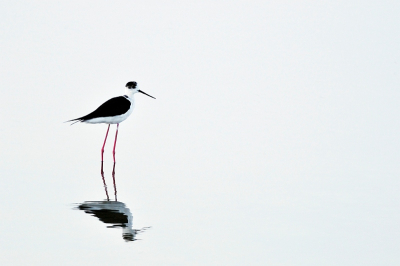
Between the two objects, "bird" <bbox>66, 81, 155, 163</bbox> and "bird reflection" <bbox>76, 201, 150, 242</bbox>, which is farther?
"bird" <bbox>66, 81, 155, 163</bbox>

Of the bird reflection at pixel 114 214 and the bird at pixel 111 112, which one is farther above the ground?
the bird at pixel 111 112

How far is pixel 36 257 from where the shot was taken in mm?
5320

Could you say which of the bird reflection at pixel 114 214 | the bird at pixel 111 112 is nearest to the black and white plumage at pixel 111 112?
the bird at pixel 111 112

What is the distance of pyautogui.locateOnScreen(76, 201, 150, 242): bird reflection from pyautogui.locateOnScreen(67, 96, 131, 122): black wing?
3.43 metres

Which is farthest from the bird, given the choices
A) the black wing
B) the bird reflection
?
the bird reflection

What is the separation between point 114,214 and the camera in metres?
6.70

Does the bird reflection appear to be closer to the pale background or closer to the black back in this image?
the pale background

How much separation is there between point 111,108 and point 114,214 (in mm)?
4238

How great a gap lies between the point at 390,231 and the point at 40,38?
1667 cm

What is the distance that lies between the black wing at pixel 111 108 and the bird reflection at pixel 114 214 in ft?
11.2

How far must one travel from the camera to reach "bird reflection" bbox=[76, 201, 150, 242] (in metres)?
6.05

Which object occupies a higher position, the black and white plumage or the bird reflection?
the black and white plumage

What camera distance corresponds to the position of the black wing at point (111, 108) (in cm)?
1049

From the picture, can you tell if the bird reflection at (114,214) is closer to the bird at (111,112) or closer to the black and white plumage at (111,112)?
the bird at (111,112)
